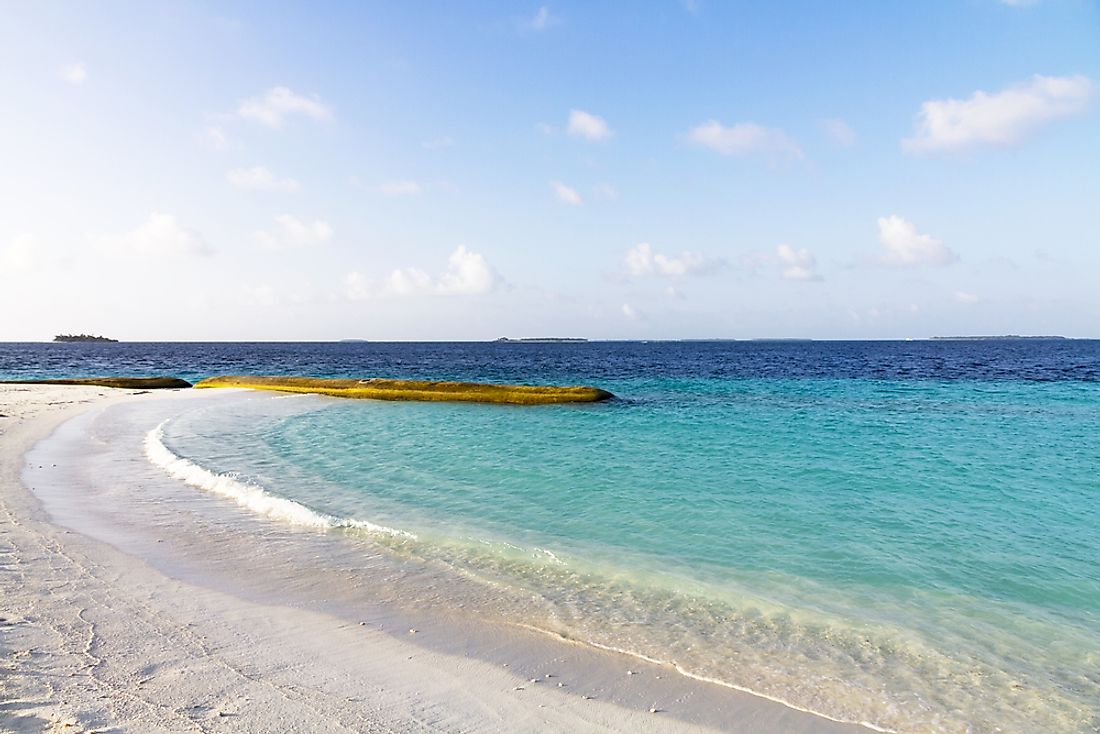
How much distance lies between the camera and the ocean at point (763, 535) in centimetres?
638

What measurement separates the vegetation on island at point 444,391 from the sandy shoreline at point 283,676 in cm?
2811

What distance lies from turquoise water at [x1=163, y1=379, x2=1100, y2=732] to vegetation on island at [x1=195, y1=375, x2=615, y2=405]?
1039cm

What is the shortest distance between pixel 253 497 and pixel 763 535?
10.3 meters

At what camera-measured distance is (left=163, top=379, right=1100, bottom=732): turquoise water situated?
250 inches

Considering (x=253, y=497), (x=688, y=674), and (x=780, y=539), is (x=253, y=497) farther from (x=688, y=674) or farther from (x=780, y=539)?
(x=780, y=539)

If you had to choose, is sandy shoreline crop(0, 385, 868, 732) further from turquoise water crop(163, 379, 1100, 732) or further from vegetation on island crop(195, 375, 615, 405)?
vegetation on island crop(195, 375, 615, 405)

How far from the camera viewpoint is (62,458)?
17375 millimetres

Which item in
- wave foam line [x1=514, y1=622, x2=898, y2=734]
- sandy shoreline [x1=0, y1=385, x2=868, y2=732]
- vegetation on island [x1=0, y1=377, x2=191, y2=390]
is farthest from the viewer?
vegetation on island [x1=0, y1=377, x2=191, y2=390]

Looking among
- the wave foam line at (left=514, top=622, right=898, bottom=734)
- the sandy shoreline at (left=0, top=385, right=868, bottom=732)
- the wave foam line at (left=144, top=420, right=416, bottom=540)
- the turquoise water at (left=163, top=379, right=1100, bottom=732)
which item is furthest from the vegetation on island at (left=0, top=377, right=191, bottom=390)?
the wave foam line at (left=514, top=622, right=898, bottom=734)

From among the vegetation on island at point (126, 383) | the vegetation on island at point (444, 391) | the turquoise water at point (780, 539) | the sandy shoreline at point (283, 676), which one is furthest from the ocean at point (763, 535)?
the vegetation on island at point (126, 383)

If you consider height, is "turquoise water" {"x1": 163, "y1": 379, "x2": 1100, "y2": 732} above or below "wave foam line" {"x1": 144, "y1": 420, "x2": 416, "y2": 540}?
below

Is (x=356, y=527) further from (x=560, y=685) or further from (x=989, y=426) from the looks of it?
(x=989, y=426)

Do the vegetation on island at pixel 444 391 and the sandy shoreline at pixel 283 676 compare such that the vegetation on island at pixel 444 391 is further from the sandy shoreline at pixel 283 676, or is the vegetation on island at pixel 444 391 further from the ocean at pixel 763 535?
the sandy shoreline at pixel 283 676

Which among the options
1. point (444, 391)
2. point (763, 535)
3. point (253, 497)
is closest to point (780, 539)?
point (763, 535)
